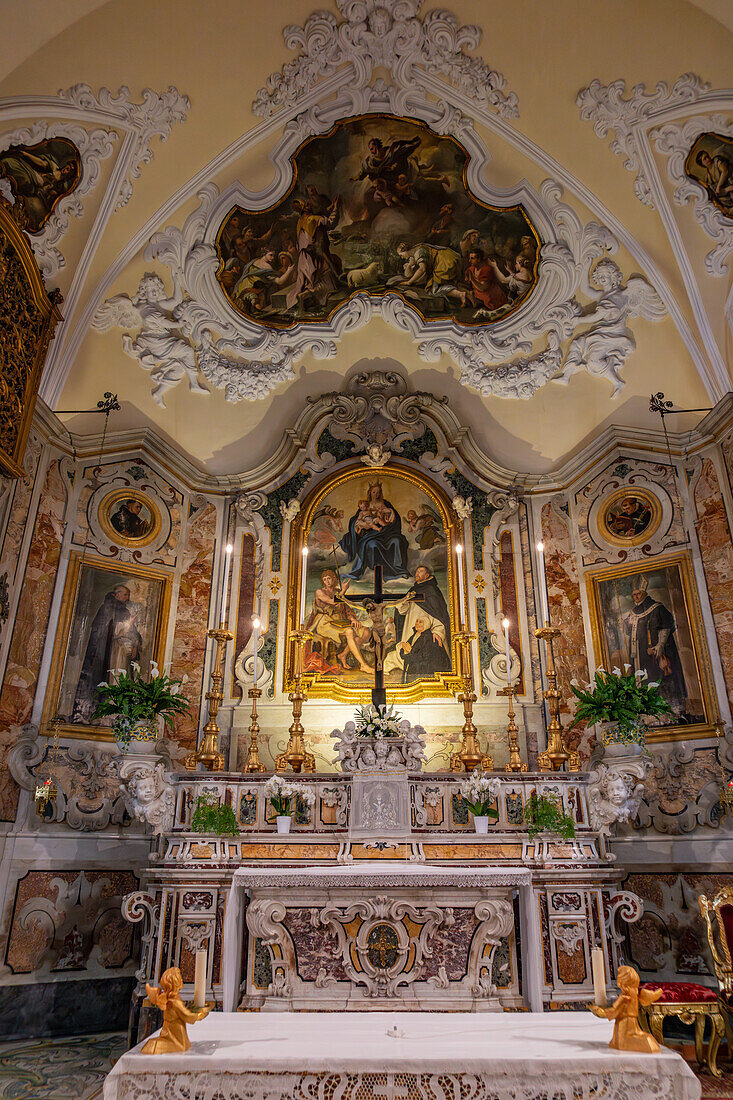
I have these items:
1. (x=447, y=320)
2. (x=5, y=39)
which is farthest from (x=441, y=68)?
(x=5, y=39)

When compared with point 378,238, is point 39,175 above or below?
below

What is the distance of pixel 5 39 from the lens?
269 inches

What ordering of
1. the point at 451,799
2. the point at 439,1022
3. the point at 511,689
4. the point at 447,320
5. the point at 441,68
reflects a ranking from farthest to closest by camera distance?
1. the point at 447,320
2. the point at 511,689
3. the point at 441,68
4. the point at 451,799
5. the point at 439,1022

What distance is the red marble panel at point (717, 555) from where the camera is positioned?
8.29 metres

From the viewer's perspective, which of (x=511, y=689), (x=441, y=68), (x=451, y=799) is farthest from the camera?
(x=511, y=689)

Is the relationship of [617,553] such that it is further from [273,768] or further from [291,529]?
[273,768]

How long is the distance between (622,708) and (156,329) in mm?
7272

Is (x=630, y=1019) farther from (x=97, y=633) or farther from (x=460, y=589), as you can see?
(x=97, y=633)

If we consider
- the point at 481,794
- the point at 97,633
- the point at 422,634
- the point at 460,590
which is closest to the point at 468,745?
the point at 481,794

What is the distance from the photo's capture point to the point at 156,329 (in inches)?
386

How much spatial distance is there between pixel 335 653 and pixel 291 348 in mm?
4232

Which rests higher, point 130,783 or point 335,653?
point 335,653

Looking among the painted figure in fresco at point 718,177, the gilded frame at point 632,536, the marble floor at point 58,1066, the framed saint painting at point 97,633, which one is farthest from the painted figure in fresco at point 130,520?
the painted figure in fresco at point 718,177

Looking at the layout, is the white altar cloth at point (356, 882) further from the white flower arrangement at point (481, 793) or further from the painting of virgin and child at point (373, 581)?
the painting of virgin and child at point (373, 581)
